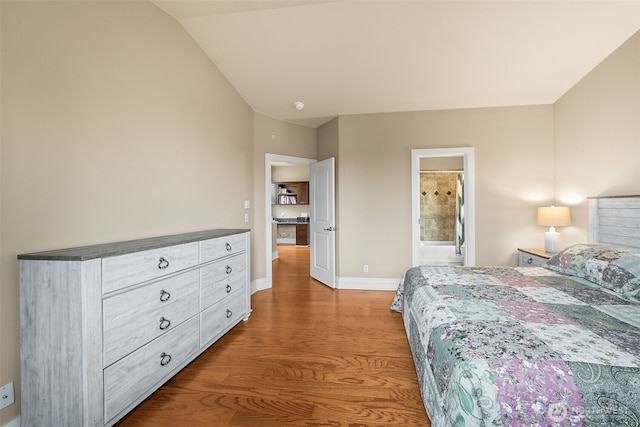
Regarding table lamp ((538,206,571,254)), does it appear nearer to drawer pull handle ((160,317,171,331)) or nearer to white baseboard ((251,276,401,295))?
white baseboard ((251,276,401,295))

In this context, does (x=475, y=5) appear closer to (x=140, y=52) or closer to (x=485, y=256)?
(x=140, y=52)

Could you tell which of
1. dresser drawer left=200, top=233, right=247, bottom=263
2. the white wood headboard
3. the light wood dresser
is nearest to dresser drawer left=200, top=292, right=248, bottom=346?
the light wood dresser

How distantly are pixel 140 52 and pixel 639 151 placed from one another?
4.23 m

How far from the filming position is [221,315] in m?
2.24

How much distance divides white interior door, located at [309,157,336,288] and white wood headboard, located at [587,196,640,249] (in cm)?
295

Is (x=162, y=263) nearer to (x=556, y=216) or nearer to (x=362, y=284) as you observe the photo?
(x=362, y=284)

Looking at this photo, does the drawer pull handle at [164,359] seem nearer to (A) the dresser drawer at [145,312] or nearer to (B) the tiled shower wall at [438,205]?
(A) the dresser drawer at [145,312]

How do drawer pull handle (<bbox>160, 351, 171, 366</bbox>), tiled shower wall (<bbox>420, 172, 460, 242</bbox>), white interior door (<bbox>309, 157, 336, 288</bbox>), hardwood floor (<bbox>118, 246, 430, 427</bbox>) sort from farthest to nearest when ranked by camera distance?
1. tiled shower wall (<bbox>420, 172, 460, 242</bbox>)
2. white interior door (<bbox>309, 157, 336, 288</bbox>)
3. drawer pull handle (<bbox>160, 351, 171, 366</bbox>)
4. hardwood floor (<bbox>118, 246, 430, 427</bbox>)

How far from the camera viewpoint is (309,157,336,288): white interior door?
3861 mm

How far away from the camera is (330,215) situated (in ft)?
12.8

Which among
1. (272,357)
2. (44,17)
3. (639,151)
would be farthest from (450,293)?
(44,17)

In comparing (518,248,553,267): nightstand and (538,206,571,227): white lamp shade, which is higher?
(538,206,571,227): white lamp shade

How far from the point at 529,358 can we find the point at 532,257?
268 cm

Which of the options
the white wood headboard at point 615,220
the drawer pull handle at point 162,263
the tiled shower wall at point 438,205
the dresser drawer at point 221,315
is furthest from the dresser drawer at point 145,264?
the tiled shower wall at point 438,205
